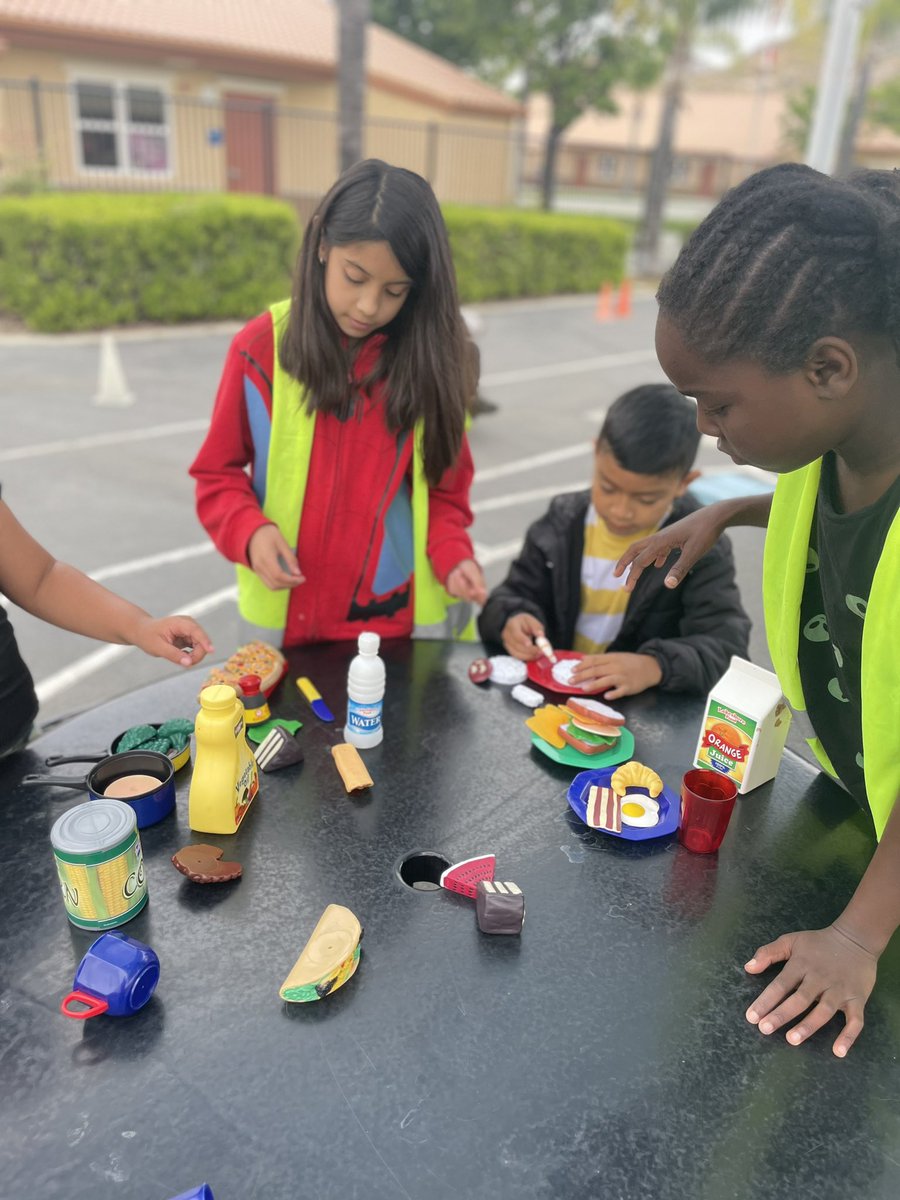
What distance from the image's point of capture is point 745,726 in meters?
1.51

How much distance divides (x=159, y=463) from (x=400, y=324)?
4507 mm

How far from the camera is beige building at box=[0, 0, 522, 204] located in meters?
14.7

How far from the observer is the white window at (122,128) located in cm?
1553

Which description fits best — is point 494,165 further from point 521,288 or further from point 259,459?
point 259,459

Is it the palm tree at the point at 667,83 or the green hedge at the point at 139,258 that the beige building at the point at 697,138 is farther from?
the green hedge at the point at 139,258

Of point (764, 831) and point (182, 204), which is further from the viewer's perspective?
point (182, 204)

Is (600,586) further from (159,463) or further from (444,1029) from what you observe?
(159,463)

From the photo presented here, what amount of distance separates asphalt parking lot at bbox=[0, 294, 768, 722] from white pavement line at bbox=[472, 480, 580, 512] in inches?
0.6

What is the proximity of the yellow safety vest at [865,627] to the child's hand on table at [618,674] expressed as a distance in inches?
13.4

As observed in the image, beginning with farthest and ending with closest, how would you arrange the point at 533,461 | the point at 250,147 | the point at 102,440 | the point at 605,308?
1. the point at 250,147
2. the point at 605,308
3. the point at 533,461
4. the point at 102,440

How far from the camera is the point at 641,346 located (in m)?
11.6

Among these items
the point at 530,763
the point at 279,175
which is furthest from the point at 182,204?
the point at 530,763

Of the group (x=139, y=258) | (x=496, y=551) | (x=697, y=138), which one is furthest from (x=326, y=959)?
(x=697, y=138)

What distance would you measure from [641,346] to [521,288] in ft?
13.1
